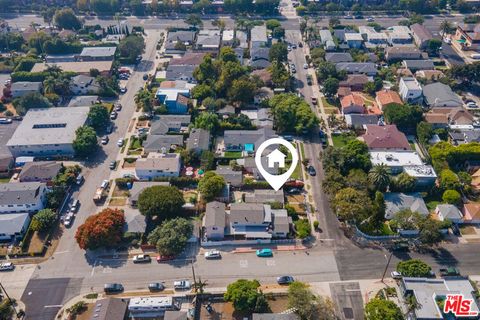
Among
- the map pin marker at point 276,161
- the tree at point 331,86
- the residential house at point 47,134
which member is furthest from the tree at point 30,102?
the tree at point 331,86

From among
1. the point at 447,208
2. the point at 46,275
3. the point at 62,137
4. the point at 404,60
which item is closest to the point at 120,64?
the point at 62,137

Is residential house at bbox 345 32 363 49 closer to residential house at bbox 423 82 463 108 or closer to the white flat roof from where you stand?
residential house at bbox 423 82 463 108

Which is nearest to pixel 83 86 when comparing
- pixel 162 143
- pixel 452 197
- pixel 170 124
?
pixel 170 124

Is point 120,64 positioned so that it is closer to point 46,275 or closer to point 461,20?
point 46,275

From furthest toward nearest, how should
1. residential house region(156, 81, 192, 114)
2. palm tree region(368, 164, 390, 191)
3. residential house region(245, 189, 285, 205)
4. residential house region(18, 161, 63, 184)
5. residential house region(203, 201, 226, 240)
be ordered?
residential house region(156, 81, 192, 114), residential house region(18, 161, 63, 184), residential house region(245, 189, 285, 205), palm tree region(368, 164, 390, 191), residential house region(203, 201, 226, 240)

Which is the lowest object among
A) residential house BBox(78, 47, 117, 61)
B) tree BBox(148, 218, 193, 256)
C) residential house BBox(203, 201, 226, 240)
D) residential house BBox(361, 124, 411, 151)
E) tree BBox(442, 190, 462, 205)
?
tree BBox(148, 218, 193, 256)

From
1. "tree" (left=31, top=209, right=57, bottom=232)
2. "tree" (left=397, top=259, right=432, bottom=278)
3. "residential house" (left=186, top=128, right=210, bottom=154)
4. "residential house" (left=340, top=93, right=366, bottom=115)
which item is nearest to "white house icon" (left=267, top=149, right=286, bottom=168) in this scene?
"residential house" (left=186, top=128, right=210, bottom=154)

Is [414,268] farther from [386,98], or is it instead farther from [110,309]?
[386,98]
